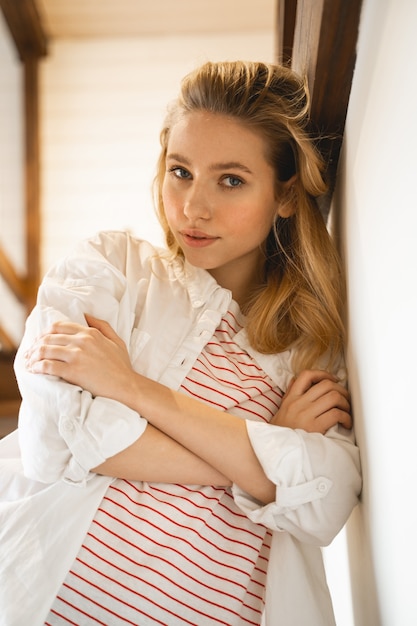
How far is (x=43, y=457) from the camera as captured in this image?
4.42 ft

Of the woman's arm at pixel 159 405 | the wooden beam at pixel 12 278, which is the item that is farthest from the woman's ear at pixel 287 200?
the wooden beam at pixel 12 278

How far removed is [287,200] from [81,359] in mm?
608

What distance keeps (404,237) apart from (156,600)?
82cm

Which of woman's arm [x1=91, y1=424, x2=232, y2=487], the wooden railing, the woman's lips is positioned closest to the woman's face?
the woman's lips

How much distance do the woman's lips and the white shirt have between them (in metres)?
0.17

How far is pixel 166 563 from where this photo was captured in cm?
138

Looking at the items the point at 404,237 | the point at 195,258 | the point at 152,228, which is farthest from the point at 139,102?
the point at 404,237

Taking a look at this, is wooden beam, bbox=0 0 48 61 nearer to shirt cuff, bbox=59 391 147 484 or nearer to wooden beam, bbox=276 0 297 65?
wooden beam, bbox=276 0 297 65

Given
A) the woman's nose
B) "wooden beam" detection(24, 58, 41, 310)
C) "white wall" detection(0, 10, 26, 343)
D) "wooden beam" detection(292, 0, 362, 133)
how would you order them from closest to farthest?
"wooden beam" detection(292, 0, 362, 133), the woman's nose, "white wall" detection(0, 10, 26, 343), "wooden beam" detection(24, 58, 41, 310)

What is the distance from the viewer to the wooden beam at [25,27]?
4.37m

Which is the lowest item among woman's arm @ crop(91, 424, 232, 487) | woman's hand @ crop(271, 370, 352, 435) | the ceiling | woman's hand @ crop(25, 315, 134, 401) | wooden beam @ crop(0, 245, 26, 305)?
wooden beam @ crop(0, 245, 26, 305)

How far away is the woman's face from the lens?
155cm

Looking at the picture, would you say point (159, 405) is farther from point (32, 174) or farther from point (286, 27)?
point (32, 174)

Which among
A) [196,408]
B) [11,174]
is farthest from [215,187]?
[11,174]
